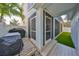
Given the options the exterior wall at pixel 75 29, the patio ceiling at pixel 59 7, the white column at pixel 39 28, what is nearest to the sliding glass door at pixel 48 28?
the white column at pixel 39 28

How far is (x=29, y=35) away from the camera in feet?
9.98

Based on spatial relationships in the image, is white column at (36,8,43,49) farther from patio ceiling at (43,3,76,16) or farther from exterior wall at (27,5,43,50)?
patio ceiling at (43,3,76,16)

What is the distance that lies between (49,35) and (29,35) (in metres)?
0.63

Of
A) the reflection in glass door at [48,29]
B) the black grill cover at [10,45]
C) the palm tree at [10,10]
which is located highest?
the palm tree at [10,10]

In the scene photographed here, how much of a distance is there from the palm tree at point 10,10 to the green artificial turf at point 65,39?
82 cm

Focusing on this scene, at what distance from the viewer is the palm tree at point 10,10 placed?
116 inches

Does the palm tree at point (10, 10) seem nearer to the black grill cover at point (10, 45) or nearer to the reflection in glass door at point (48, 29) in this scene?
the black grill cover at point (10, 45)

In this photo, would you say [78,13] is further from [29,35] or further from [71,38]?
[29,35]

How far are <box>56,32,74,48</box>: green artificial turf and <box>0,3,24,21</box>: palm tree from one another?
2.68 feet

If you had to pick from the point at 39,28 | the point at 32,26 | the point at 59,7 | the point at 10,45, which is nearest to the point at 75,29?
the point at 59,7

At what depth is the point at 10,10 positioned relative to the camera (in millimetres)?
2941

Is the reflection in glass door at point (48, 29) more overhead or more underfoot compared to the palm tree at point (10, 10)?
more underfoot

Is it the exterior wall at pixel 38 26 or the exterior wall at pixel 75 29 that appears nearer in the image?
the exterior wall at pixel 75 29

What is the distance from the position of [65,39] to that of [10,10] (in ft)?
3.80
